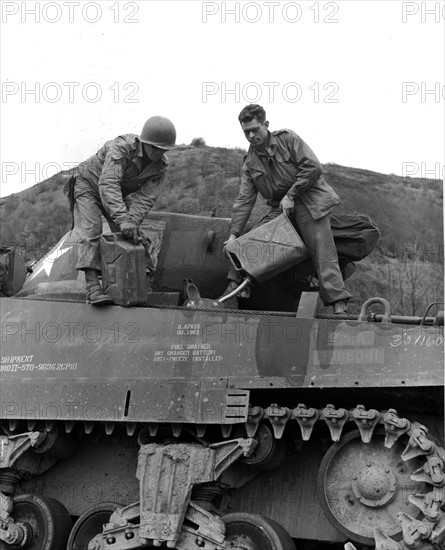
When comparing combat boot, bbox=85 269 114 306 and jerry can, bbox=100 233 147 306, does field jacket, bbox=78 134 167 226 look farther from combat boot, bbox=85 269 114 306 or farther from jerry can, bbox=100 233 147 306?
combat boot, bbox=85 269 114 306

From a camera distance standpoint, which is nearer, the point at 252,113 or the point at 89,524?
the point at 89,524

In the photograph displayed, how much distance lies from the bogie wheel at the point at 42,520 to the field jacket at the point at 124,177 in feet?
10.4

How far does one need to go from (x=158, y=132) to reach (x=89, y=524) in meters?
4.47

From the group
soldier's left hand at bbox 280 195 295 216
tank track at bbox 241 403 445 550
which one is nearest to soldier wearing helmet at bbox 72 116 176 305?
soldier's left hand at bbox 280 195 295 216

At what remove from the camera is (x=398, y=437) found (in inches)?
436

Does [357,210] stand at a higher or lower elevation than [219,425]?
higher

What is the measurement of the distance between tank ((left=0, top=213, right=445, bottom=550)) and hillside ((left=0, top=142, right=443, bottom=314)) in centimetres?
1499

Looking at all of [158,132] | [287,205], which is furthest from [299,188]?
[158,132]

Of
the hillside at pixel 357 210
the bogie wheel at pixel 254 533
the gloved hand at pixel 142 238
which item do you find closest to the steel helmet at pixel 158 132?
the gloved hand at pixel 142 238

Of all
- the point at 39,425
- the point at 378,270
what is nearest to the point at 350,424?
the point at 39,425

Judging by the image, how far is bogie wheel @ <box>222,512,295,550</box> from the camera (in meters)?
11.5

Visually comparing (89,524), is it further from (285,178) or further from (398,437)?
(285,178)

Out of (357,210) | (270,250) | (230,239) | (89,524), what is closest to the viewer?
(89,524)

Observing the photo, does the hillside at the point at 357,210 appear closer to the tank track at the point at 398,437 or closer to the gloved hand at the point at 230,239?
the gloved hand at the point at 230,239
